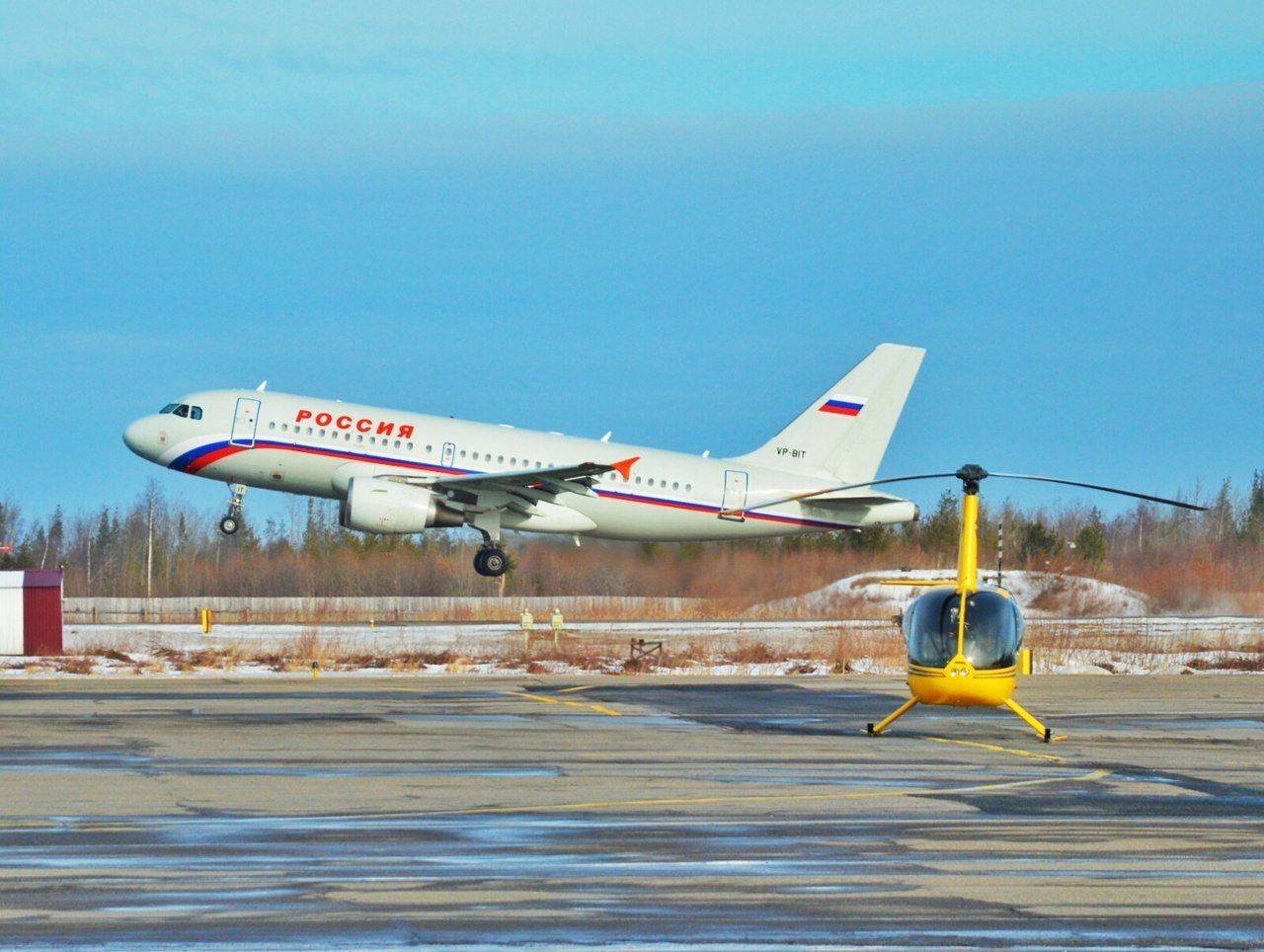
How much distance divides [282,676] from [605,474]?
13.9m

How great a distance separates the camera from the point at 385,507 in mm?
42969

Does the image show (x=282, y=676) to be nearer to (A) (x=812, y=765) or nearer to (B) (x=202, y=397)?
(B) (x=202, y=397)

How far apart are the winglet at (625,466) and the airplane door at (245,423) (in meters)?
9.39

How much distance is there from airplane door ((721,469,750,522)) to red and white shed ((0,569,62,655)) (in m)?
17.7

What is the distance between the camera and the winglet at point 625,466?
149 ft

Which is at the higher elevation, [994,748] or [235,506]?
[235,506]

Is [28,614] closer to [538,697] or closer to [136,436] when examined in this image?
[136,436]

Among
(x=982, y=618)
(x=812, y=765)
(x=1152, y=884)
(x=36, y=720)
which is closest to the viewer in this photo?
(x=1152, y=884)

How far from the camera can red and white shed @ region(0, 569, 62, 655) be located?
4253cm

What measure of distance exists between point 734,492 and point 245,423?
13.3 metres

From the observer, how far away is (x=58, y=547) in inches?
3829

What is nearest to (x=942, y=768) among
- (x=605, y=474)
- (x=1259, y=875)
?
(x=1259, y=875)

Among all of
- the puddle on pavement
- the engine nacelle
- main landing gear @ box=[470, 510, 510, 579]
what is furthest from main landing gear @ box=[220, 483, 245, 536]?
the puddle on pavement

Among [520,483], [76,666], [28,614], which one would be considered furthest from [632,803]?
[28,614]
